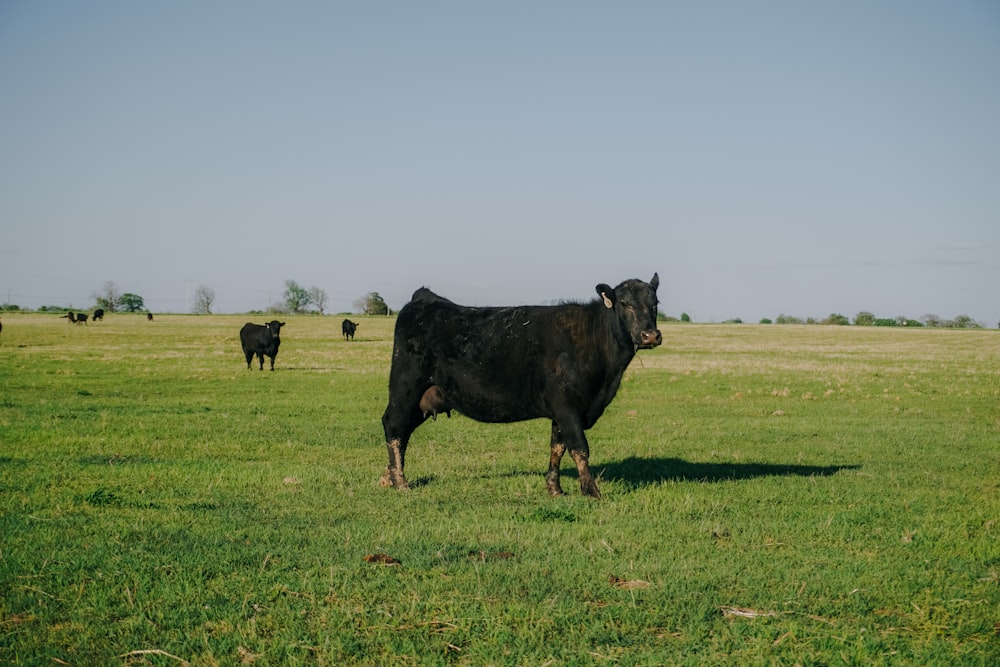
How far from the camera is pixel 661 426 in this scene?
1825cm

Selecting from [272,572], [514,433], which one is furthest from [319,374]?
[272,572]

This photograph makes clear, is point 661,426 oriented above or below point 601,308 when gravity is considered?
below

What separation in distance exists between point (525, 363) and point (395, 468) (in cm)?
232

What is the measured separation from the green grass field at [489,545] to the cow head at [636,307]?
206 cm

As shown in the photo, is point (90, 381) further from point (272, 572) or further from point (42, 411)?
point (272, 572)

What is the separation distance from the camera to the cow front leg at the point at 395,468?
1091 centimetres

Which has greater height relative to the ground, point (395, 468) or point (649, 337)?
point (649, 337)

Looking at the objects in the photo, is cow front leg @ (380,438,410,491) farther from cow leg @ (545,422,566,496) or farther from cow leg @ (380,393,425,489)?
cow leg @ (545,422,566,496)

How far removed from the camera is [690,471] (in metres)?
12.6

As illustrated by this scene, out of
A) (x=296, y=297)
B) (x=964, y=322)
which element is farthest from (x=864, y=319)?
(x=296, y=297)

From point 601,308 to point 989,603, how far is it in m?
5.82

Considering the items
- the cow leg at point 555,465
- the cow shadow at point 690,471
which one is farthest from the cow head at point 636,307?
the cow shadow at point 690,471

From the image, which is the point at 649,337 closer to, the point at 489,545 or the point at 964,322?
the point at 489,545

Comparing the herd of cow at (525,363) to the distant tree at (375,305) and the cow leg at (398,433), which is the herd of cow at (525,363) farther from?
the distant tree at (375,305)
